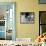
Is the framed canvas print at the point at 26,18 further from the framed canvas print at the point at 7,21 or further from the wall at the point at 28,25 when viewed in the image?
the framed canvas print at the point at 7,21

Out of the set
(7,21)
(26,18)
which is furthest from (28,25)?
(7,21)

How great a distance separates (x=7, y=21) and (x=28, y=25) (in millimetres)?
784

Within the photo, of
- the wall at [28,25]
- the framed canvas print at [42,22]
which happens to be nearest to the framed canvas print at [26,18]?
the wall at [28,25]

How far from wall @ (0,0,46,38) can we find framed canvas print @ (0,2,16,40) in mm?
187

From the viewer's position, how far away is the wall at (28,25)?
16.0 feet

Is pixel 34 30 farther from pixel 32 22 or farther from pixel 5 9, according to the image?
pixel 5 9

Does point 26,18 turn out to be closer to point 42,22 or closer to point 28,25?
point 28,25

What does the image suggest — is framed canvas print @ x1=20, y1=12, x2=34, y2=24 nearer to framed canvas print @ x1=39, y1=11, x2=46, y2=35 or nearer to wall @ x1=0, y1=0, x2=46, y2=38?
wall @ x1=0, y1=0, x2=46, y2=38

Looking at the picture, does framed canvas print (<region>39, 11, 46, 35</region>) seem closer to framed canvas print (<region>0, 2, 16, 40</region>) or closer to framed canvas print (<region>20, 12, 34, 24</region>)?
framed canvas print (<region>20, 12, 34, 24</region>)

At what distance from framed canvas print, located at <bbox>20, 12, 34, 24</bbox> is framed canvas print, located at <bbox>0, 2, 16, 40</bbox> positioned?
0.32 metres

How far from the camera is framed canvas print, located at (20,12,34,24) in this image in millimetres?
4902

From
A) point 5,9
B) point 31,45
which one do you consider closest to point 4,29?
point 5,9

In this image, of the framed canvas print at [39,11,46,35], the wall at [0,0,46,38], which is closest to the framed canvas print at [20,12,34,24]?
the wall at [0,0,46,38]

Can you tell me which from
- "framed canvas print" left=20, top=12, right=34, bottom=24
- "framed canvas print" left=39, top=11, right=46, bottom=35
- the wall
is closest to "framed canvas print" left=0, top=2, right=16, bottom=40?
the wall
